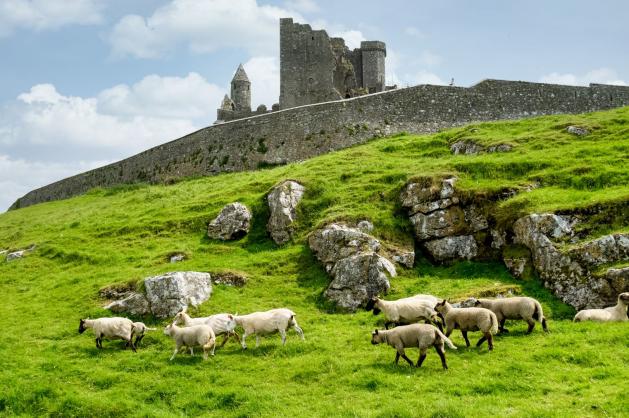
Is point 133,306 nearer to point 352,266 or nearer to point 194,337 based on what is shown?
point 194,337

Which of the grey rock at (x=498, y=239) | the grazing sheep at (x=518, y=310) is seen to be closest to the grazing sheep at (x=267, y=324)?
the grazing sheep at (x=518, y=310)

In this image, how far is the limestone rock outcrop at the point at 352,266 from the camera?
23.4 meters

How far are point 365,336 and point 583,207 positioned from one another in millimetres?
10524

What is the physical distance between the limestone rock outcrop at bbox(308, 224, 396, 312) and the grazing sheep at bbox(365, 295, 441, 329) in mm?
3511

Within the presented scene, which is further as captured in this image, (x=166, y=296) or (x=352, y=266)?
(x=352, y=266)

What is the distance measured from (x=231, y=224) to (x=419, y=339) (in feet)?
55.8

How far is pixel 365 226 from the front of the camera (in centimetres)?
2745

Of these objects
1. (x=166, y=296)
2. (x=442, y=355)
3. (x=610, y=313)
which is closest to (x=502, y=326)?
(x=610, y=313)

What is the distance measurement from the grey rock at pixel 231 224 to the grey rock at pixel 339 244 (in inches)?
213

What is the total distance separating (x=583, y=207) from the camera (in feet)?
77.4

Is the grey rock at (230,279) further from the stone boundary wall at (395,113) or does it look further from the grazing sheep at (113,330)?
the stone boundary wall at (395,113)

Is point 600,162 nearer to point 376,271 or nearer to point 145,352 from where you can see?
point 376,271

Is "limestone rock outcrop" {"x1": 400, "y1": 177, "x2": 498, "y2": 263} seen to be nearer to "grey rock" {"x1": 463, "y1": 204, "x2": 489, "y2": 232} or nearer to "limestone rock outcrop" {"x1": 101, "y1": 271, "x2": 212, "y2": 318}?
"grey rock" {"x1": 463, "y1": 204, "x2": 489, "y2": 232}

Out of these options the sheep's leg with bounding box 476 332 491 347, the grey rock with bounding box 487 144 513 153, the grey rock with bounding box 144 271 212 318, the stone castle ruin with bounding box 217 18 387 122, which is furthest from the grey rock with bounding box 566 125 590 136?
the stone castle ruin with bounding box 217 18 387 122
